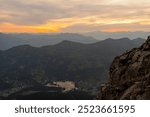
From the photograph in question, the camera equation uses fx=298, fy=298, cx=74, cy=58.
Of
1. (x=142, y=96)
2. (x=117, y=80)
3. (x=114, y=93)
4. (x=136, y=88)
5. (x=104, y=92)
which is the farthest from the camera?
(x=117, y=80)

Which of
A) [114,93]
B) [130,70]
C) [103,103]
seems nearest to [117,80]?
[130,70]

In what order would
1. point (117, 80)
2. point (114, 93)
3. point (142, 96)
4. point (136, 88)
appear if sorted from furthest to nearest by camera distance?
1. point (117, 80)
2. point (114, 93)
3. point (136, 88)
4. point (142, 96)

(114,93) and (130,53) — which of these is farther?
(130,53)

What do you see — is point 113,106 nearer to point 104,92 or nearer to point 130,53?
point 104,92

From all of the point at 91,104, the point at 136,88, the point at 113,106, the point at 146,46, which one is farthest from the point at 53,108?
the point at 146,46

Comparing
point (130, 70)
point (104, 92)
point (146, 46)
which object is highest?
point (146, 46)

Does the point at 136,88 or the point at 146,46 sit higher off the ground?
the point at 146,46
